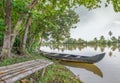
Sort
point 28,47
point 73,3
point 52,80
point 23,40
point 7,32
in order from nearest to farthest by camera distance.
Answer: point 52,80
point 7,32
point 73,3
point 23,40
point 28,47

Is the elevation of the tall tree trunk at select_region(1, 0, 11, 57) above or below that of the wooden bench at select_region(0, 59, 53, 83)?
above

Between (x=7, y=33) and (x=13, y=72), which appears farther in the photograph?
(x=7, y=33)

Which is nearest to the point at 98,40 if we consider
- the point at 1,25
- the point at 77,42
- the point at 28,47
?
the point at 77,42

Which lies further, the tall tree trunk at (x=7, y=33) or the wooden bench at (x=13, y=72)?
the tall tree trunk at (x=7, y=33)

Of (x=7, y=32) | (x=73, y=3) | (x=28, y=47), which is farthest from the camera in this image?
(x=28, y=47)

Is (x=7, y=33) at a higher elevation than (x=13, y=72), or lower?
higher

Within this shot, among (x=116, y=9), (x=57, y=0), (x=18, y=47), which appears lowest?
(x=18, y=47)

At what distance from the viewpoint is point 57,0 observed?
19047mm

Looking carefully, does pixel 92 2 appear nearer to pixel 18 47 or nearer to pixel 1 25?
pixel 1 25

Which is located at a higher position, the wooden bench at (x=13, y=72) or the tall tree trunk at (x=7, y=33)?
the tall tree trunk at (x=7, y=33)

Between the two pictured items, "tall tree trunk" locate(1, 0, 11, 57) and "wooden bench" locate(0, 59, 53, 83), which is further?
"tall tree trunk" locate(1, 0, 11, 57)

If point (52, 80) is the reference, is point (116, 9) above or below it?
above

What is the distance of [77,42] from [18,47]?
500 ft

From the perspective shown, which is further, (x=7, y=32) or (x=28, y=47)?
(x=28, y=47)
